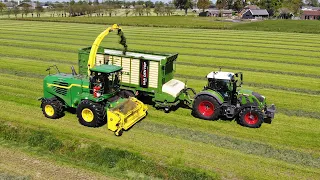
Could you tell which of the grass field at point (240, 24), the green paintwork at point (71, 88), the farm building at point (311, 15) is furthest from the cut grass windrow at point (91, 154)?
the farm building at point (311, 15)

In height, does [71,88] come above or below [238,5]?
below

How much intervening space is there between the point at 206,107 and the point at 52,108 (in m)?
7.41

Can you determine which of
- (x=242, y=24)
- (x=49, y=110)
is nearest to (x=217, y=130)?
(x=49, y=110)

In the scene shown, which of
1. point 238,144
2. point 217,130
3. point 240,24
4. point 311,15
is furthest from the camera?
point 311,15

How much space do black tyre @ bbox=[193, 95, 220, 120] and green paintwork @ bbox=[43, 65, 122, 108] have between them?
421cm

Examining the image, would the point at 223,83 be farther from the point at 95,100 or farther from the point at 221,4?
the point at 221,4

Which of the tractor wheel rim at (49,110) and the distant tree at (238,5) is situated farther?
the distant tree at (238,5)

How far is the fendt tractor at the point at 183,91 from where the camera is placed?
46.2ft

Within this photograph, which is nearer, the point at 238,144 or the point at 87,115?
the point at 238,144

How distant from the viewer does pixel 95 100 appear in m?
12.8

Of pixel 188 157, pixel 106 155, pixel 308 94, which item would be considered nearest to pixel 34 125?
pixel 106 155

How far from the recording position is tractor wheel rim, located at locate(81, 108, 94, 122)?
42.6 ft

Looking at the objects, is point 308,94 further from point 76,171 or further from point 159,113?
point 76,171

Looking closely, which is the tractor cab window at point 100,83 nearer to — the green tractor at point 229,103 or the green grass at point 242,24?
the green tractor at point 229,103
